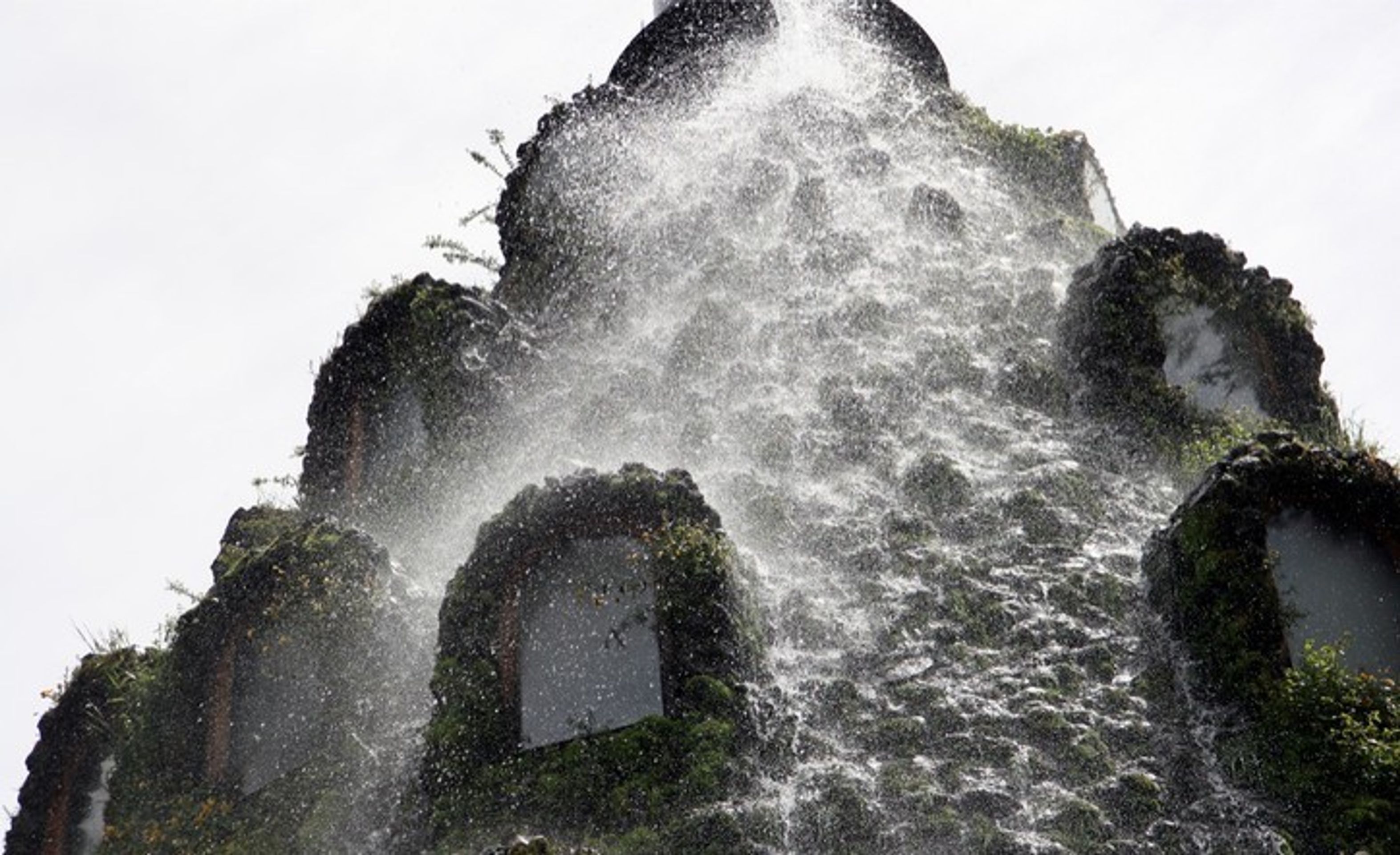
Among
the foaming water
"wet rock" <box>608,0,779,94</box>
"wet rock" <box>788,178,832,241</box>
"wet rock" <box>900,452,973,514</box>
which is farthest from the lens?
"wet rock" <box>608,0,779,94</box>

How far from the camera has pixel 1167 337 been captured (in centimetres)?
1941

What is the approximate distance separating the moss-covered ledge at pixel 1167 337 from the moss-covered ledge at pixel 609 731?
5416 mm

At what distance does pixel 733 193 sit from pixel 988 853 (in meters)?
12.0

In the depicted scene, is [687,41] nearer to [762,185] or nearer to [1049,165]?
[762,185]

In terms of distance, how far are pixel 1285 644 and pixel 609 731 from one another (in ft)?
19.9

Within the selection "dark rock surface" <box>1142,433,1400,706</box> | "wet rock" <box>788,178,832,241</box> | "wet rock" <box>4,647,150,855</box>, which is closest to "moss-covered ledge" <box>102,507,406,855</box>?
"wet rock" <box>4,647,150,855</box>

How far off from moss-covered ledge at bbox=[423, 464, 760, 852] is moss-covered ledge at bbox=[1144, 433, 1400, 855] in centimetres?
409

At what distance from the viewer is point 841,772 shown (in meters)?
14.5

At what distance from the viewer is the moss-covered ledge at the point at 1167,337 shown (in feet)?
61.3

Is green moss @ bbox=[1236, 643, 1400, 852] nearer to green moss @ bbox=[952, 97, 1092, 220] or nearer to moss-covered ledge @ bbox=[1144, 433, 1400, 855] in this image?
moss-covered ledge @ bbox=[1144, 433, 1400, 855]

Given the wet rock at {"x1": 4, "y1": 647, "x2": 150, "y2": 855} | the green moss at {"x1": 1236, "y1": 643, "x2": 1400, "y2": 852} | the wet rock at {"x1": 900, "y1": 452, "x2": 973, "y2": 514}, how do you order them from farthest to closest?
the wet rock at {"x1": 4, "y1": 647, "x2": 150, "y2": 855}
the wet rock at {"x1": 900, "y1": 452, "x2": 973, "y2": 514}
the green moss at {"x1": 1236, "y1": 643, "x2": 1400, "y2": 852}

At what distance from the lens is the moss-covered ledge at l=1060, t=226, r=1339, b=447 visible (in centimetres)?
1869

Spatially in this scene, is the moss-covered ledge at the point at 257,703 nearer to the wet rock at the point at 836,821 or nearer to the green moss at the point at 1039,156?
the wet rock at the point at 836,821

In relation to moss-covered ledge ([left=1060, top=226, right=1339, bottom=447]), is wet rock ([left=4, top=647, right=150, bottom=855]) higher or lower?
lower
